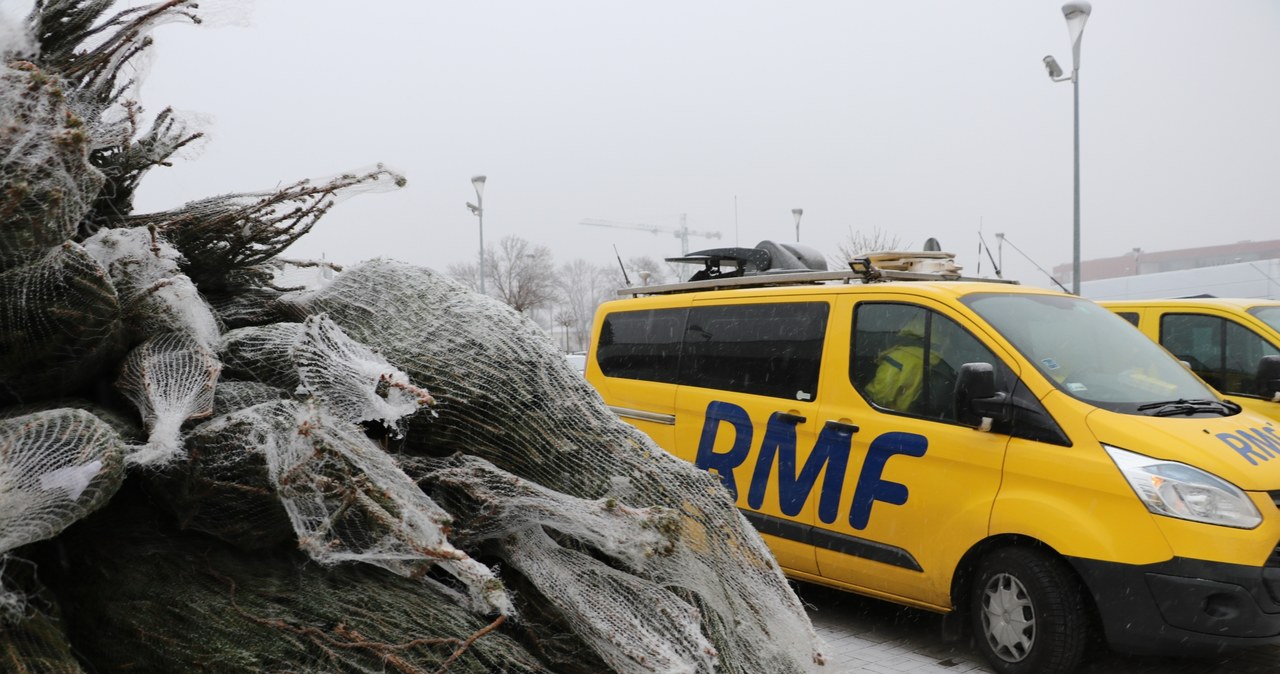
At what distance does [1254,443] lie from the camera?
4547 mm

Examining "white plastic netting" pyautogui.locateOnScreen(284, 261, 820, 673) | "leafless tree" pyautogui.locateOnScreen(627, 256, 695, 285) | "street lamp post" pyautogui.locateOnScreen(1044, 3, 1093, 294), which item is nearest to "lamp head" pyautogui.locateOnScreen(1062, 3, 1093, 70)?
"street lamp post" pyautogui.locateOnScreen(1044, 3, 1093, 294)

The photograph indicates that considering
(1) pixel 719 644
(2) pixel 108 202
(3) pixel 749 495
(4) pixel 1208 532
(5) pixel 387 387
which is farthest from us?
(3) pixel 749 495

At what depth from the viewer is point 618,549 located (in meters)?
1.67

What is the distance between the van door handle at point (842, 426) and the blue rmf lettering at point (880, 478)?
0.43ft

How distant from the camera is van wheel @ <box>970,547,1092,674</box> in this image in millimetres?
4488

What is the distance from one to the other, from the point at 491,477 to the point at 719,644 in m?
0.51

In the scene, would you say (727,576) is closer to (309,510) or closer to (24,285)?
(309,510)

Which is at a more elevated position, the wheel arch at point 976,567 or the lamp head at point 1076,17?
the lamp head at point 1076,17

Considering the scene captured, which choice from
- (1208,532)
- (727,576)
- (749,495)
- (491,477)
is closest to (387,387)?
(491,477)

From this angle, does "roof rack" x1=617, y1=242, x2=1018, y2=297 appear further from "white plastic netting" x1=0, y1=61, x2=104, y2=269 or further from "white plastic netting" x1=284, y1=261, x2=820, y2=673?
"white plastic netting" x1=0, y1=61, x2=104, y2=269

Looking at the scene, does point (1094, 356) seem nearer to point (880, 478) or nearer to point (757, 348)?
point (880, 478)

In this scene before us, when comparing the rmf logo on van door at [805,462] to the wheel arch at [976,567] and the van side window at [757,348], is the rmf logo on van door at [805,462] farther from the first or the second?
the wheel arch at [976,567]

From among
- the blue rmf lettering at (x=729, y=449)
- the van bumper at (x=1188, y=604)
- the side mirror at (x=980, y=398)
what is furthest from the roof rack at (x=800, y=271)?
the van bumper at (x=1188, y=604)

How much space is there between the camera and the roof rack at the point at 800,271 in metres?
5.97
